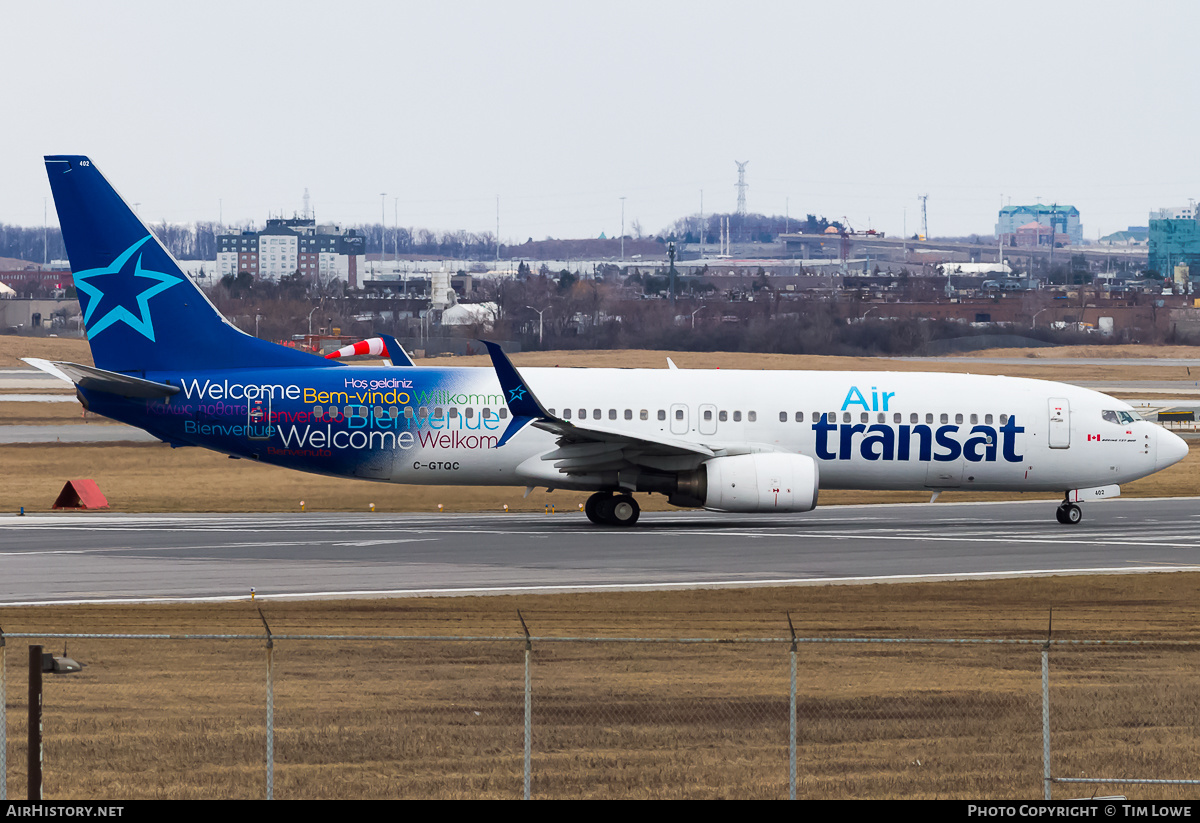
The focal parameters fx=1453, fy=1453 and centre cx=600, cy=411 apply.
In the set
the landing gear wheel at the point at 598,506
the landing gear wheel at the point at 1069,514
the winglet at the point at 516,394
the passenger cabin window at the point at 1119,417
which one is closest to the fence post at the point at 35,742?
the winglet at the point at 516,394

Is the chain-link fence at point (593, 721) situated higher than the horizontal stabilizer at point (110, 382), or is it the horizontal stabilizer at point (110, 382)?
the horizontal stabilizer at point (110, 382)

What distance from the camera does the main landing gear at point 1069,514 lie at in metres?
36.8

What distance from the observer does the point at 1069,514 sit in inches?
1449

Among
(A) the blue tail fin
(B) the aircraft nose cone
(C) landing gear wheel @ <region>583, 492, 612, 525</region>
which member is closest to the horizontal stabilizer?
(A) the blue tail fin

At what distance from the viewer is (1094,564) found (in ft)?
95.5

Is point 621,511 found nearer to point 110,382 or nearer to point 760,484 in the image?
point 760,484

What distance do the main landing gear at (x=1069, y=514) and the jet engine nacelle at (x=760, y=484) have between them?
24.3 feet

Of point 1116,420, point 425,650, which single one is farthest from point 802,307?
point 425,650

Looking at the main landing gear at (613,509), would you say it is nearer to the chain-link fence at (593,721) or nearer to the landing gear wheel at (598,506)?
the landing gear wheel at (598,506)

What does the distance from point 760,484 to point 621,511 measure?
369 centimetres

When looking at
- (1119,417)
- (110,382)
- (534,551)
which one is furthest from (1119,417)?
(110,382)
